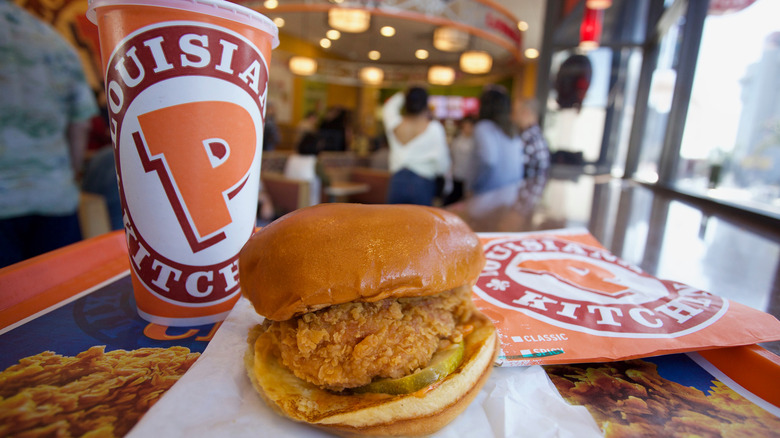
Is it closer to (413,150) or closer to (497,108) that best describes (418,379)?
(413,150)

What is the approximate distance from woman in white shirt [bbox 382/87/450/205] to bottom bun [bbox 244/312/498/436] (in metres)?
3.58

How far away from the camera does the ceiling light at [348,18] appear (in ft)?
25.3

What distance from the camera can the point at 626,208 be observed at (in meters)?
2.51

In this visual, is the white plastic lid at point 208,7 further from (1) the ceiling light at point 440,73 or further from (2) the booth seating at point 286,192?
(1) the ceiling light at point 440,73

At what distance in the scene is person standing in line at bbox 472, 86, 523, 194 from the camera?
399 cm

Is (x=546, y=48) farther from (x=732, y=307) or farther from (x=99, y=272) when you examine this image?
(x=99, y=272)

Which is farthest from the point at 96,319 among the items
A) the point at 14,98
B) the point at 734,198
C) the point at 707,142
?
the point at 707,142

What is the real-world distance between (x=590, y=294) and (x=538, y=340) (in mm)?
285

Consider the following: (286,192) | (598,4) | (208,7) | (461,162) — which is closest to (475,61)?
(598,4)

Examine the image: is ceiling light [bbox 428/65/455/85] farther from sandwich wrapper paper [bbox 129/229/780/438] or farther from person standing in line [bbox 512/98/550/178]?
sandwich wrapper paper [bbox 129/229/780/438]

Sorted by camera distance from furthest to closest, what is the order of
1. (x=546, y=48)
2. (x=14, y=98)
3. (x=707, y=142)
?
(x=546, y=48)
(x=707, y=142)
(x=14, y=98)

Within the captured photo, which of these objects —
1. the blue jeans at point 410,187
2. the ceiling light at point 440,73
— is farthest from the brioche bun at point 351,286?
the ceiling light at point 440,73

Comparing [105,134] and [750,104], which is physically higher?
[750,104]

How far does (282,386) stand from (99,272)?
75 cm
